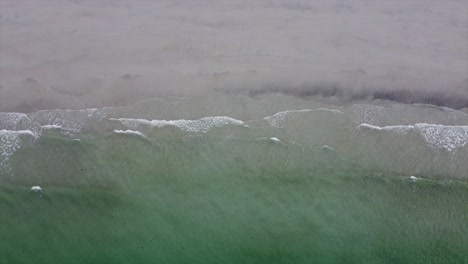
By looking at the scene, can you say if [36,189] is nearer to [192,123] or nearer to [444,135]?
[192,123]

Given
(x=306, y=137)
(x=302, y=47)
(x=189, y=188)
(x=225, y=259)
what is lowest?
(x=225, y=259)

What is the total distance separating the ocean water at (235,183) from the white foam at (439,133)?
10 mm

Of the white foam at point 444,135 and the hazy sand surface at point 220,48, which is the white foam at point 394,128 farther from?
the hazy sand surface at point 220,48

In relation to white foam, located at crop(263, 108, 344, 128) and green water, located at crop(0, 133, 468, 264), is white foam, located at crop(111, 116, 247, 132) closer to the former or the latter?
green water, located at crop(0, 133, 468, 264)

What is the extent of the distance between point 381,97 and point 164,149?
213 cm

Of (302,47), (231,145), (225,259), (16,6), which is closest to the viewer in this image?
(225,259)

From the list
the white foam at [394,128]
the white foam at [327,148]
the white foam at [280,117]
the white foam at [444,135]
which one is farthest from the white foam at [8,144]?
the white foam at [444,135]

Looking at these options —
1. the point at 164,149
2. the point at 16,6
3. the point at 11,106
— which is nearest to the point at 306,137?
the point at 164,149

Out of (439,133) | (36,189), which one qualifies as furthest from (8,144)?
(439,133)

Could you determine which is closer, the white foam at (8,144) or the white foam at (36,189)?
the white foam at (36,189)

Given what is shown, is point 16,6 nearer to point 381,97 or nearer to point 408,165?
point 381,97

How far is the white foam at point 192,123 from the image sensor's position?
611 cm

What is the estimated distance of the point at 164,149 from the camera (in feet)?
19.8

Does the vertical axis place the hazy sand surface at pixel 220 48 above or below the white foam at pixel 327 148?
above
